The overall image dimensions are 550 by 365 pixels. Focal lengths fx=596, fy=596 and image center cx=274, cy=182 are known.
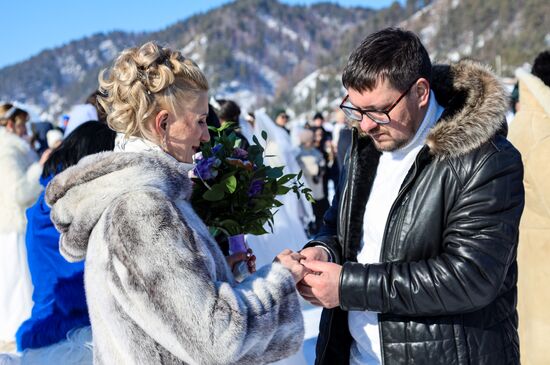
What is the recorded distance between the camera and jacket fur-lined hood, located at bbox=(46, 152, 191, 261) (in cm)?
172

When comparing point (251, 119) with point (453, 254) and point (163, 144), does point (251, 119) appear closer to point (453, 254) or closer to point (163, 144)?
point (163, 144)

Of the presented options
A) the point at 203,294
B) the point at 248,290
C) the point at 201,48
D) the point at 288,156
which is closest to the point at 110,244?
the point at 203,294

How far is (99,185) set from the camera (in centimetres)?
175

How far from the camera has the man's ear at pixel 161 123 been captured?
6.40ft

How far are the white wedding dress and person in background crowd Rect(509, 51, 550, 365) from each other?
8.00 ft

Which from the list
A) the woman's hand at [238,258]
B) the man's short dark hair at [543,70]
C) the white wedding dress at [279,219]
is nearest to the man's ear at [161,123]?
the woman's hand at [238,258]

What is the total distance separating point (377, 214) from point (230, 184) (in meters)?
0.54

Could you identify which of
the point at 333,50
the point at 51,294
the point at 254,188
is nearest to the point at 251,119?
the point at 51,294

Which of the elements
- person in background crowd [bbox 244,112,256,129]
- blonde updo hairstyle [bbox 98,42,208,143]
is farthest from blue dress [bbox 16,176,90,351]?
person in background crowd [bbox 244,112,256,129]

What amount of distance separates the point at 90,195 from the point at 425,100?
3.67 feet

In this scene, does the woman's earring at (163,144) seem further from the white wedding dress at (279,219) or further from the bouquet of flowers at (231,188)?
the white wedding dress at (279,219)

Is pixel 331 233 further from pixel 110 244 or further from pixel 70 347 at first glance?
pixel 70 347

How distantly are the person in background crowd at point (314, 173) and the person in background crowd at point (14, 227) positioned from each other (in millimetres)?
4558

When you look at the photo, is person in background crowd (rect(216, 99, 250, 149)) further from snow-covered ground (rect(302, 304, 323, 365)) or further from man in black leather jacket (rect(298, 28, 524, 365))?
man in black leather jacket (rect(298, 28, 524, 365))
